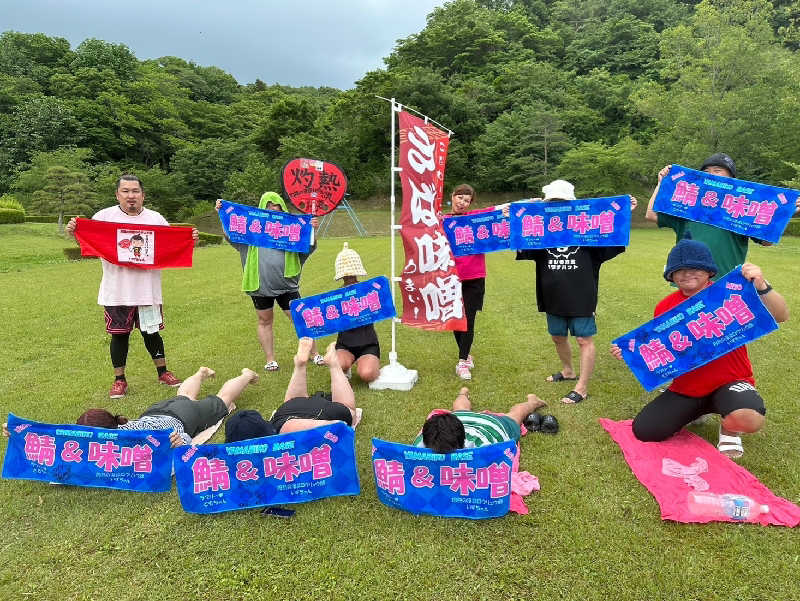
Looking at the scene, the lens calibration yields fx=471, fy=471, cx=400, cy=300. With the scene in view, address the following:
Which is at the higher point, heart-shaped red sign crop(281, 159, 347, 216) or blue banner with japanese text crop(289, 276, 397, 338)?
heart-shaped red sign crop(281, 159, 347, 216)

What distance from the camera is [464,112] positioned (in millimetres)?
46469

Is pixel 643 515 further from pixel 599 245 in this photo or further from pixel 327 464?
pixel 599 245

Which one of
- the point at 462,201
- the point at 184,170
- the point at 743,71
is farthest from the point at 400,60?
the point at 462,201

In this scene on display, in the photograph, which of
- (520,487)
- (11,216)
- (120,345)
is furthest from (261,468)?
(11,216)

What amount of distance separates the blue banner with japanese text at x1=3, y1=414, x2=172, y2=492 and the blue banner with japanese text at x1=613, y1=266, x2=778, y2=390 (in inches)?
147

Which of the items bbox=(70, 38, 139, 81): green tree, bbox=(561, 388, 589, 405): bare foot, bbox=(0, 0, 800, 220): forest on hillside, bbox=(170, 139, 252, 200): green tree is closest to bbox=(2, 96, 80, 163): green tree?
bbox=(0, 0, 800, 220): forest on hillside

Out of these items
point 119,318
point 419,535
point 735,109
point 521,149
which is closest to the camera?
point 419,535

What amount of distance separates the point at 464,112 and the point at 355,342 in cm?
4575

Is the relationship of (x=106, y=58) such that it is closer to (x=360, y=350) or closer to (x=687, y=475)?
(x=360, y=350)

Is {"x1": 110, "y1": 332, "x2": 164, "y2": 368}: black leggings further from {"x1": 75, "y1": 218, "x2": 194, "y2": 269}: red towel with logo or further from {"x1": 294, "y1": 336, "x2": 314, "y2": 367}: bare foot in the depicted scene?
{"x1": 294, "y1": 336, "x2": 314, "y2": 367}: bare foot

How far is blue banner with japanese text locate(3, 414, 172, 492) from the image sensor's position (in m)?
3.28

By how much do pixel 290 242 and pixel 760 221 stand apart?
4.81 m

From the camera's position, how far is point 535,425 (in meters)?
4.23

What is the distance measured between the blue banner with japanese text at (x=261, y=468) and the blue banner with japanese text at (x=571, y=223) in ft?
9.87
